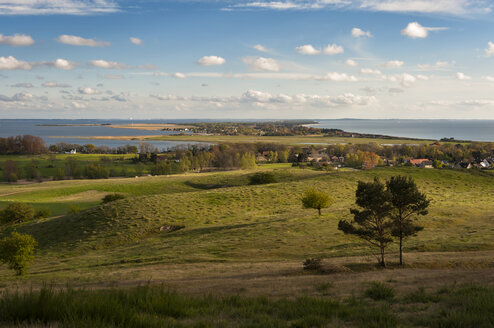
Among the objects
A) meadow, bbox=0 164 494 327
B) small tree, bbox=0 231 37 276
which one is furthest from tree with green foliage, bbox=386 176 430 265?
small tree, bbox=0 231 37 276

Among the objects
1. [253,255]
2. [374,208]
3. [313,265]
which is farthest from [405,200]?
[253,255]

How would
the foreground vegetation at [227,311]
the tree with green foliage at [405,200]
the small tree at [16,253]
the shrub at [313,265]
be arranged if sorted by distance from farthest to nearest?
the small tree at [16,253], the tree with green foliage at [405,200], the shrub at [313,265], the foreground vegetation at [227,311]

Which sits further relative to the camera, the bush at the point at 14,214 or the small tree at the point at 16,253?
the bush at the point at 14,214

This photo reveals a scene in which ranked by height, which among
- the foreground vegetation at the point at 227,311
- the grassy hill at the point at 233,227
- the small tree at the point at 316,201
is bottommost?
the grassy hill at the point at 233,227

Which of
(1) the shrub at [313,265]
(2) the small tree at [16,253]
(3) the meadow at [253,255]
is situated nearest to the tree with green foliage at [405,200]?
(3) the meadow at [253,255]

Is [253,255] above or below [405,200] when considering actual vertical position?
below

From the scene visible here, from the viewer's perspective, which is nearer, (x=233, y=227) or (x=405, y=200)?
(x=405, y=200)

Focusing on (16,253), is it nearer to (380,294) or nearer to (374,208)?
(380,294)

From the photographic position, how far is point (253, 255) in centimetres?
2522

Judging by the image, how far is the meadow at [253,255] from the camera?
8906mm

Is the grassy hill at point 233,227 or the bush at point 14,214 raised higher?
the grassy hill at point 233,227

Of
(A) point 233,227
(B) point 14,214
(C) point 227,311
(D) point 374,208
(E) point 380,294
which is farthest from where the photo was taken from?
(B) point 14,214

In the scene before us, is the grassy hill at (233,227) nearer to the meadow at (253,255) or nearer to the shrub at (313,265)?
the meadow at (253,255)

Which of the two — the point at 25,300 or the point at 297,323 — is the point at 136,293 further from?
the point at 297,323
